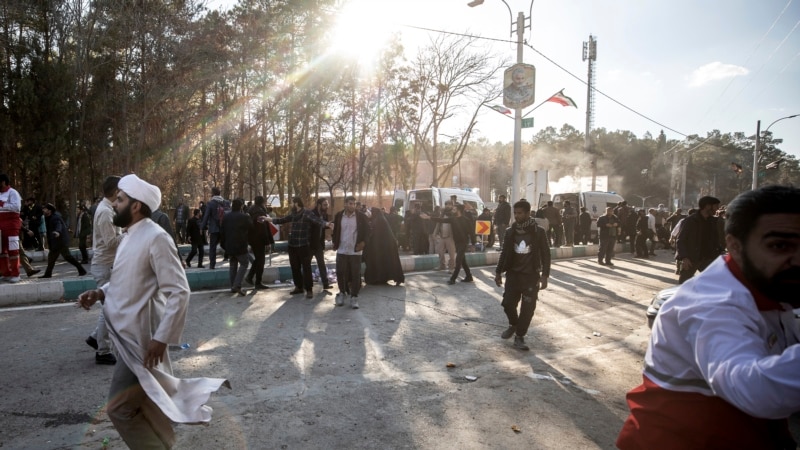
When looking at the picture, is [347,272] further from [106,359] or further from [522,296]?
[106,359]

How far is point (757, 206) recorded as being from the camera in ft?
5.05

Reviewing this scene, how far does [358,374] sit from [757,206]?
3.99 metres

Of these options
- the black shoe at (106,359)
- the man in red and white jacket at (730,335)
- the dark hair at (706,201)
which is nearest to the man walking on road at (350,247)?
the black shoe at (106,359)

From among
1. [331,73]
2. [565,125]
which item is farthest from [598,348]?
[565,125]

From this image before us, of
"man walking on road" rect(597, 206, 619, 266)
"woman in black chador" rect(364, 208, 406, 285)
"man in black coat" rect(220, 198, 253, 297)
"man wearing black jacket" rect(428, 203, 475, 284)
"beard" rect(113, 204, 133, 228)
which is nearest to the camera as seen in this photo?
"beard" rect(113, 204, 133, 228)

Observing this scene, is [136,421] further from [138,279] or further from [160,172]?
[160,172]

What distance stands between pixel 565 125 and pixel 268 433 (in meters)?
91.8

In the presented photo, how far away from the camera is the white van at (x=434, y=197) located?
63.7 feet

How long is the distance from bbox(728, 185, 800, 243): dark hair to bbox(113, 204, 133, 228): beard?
287cm

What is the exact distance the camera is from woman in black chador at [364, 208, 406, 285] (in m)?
10.3

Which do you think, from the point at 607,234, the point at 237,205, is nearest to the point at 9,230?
the point at 237,205

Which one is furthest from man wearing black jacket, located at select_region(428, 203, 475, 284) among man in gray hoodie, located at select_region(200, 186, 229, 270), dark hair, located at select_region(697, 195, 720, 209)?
man in gray hoodie, located at select_region(200, 186, 229, 270)

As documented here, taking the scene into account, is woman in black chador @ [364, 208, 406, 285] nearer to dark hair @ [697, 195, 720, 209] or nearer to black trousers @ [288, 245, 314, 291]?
black trousers @ [288, 245, 314, 291]

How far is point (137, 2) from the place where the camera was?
64.6 feet
